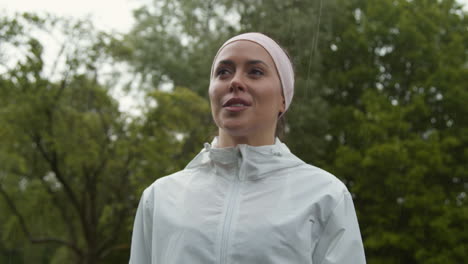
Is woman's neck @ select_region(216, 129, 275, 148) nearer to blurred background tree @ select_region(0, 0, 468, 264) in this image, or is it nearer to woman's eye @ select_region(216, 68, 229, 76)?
woman's eye @ select_region(216, 68, 229, 76)

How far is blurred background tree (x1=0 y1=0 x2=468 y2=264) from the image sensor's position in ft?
44.9

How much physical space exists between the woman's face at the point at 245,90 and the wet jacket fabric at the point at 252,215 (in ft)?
0.26

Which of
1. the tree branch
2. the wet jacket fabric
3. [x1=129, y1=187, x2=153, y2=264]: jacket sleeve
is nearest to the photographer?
the wet jacket fabric

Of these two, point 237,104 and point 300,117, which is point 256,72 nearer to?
point 237,104

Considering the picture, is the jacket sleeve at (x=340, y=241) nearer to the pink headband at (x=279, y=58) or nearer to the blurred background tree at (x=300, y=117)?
the pink headband at (x=279, y=58)

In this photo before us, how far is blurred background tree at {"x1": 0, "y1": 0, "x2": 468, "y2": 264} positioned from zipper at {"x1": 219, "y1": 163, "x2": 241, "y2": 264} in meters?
10.5

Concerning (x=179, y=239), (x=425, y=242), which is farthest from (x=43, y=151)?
(x=179, y=239)

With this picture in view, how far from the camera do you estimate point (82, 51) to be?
577 inches

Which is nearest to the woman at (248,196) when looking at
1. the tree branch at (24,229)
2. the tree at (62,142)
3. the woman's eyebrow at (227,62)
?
the woman's eyebrow at (227,62)

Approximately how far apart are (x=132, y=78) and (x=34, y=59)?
3908mm

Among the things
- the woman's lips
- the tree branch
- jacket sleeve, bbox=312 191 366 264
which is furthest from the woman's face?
the tree branch

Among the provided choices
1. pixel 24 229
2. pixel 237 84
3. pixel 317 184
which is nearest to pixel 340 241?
pixel 317 184

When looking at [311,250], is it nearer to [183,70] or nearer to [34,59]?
[34,59]

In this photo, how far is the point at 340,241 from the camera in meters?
1.56
